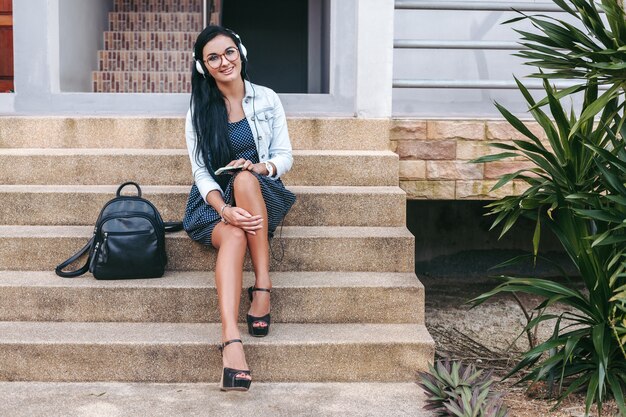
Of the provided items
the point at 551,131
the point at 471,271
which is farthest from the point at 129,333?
the point at 471,271

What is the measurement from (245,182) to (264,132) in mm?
449

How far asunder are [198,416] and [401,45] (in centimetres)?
277

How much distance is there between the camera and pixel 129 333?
3.53 metres

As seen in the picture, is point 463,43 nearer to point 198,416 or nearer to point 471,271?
point 471,271

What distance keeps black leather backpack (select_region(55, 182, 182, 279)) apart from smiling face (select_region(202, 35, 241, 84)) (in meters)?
0.74

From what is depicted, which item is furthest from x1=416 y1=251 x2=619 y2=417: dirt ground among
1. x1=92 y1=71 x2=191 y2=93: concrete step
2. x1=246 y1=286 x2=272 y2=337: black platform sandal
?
x1=92 y1=71 x2=191 y2=93: concrete step

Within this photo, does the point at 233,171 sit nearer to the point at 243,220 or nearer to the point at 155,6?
the point at 243,220

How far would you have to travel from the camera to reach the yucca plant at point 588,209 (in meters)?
3.07

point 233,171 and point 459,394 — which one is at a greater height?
point 233,171

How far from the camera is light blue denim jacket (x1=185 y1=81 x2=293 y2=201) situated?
149 inches

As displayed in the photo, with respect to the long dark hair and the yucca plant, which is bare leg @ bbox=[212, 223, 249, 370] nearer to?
the long dark hair

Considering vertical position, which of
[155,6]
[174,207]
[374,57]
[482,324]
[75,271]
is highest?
[155,6]

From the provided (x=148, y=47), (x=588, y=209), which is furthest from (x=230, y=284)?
(x=148, y=47)

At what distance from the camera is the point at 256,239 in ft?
11.4
